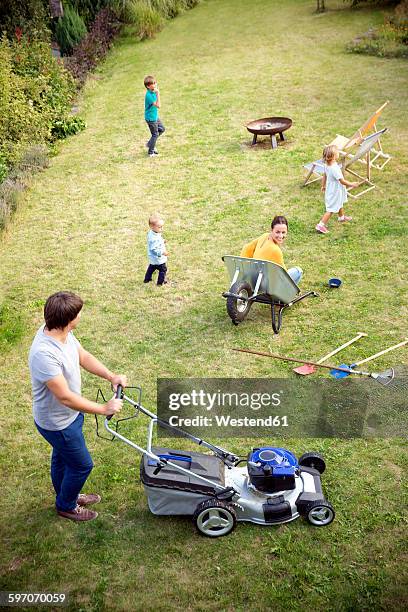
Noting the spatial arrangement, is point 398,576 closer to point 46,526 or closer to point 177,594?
point 177,594

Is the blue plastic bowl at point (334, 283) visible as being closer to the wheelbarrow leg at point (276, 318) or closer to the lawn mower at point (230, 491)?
the wheelbarrow leg at point (276, 318)

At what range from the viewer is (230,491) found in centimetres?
428

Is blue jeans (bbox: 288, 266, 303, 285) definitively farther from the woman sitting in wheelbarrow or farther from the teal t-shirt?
the teal t-shirt

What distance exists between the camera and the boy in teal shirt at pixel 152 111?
10766mm

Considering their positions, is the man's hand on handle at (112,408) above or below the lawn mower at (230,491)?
above

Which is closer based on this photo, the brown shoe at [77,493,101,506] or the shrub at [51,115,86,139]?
the brown shoe at [77,493,101,506]

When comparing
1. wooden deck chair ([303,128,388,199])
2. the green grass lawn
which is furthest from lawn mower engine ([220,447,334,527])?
wooden deck chair ([303,128,388,199])

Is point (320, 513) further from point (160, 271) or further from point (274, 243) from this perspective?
point (160, 271)

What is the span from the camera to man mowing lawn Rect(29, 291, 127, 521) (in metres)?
3.84

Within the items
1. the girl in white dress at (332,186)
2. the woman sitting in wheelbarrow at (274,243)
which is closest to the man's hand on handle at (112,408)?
the woman sitting in wheelbarrow at (274,243)
